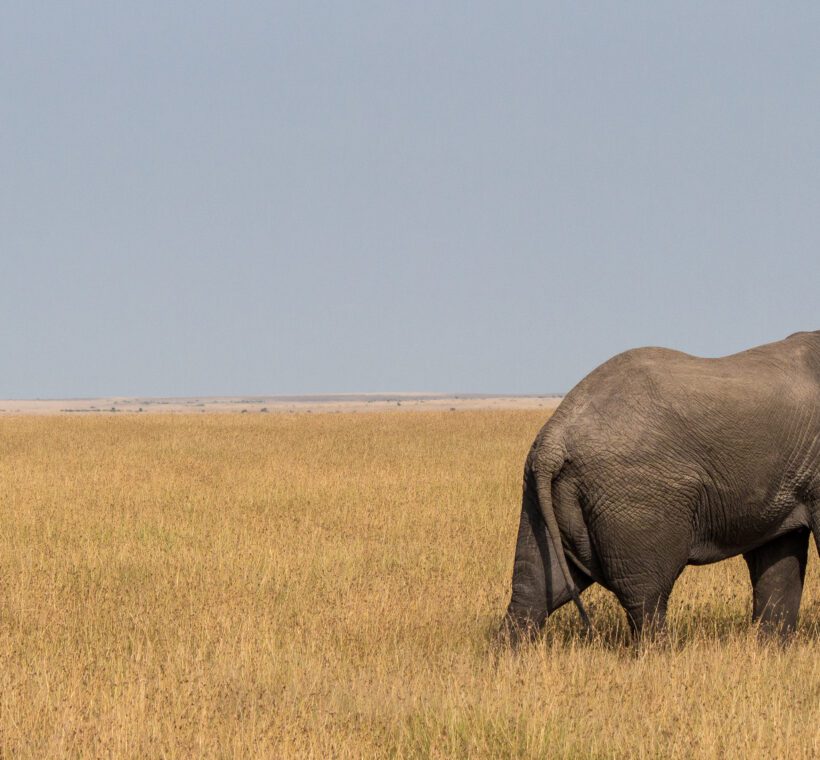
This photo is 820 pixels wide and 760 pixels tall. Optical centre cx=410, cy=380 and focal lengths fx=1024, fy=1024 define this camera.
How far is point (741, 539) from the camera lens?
6035 millimetres

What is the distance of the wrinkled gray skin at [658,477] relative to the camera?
18.8 ft

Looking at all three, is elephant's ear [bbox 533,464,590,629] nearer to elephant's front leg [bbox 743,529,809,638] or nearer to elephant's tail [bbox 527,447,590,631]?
elephant's tail [bbox 527,447,590,631]

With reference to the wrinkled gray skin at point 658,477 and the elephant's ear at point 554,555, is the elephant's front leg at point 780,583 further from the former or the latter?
the elephant's ear at point 554,555

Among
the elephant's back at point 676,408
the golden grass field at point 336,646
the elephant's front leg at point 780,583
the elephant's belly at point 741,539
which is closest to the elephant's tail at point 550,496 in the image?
the elephant's back at point 676,408

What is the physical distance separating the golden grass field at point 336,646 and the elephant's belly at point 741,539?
49cm

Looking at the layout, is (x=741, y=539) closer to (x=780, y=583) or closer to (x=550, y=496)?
(x=780, y=583)

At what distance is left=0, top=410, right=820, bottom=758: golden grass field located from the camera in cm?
453

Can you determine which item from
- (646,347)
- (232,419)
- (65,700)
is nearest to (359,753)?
(65,700)

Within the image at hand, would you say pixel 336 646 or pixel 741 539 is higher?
pixel 741 539

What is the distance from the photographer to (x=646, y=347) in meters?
6.15

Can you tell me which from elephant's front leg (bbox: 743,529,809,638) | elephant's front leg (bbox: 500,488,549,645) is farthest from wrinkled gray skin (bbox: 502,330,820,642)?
elephant's front leg (bbox: 743,529,809,638)

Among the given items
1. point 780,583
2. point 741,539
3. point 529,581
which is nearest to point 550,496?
point 529,581

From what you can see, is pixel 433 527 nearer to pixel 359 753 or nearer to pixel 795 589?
pixel 795 589

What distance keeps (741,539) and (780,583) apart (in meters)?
0.59
